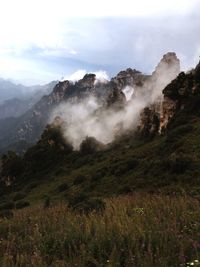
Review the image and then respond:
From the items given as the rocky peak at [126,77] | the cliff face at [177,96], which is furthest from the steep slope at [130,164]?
the rocky peak at [126,77]

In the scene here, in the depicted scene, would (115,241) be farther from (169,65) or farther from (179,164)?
(169,65)

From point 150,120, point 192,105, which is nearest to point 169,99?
point 150,120

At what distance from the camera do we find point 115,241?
693 centimetres

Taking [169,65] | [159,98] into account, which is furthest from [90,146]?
[169,65]

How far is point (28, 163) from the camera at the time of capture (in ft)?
340

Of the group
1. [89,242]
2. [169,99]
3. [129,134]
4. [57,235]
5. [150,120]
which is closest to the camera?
[89,242]

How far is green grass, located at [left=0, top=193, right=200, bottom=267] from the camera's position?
5996mm

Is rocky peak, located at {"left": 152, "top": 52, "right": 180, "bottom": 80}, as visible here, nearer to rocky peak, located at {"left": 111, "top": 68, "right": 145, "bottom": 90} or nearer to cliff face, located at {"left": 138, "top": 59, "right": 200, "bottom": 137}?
cliff face, located at {"left": 138, "top": 59, "right": 200, "bottom": 137}

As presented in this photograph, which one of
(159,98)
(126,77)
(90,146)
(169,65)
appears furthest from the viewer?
(126,77)

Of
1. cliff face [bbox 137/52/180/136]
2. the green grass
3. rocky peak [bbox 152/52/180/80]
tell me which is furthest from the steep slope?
rocky peak [bbox 152/52/180/80]

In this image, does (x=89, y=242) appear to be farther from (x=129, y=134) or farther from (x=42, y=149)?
(x=42, y=149)

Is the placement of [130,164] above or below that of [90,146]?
below

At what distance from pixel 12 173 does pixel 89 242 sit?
97.5 meters

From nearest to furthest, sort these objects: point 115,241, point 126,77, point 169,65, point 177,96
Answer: point 115,241
point 177,96
point 169,65
point 126,77
